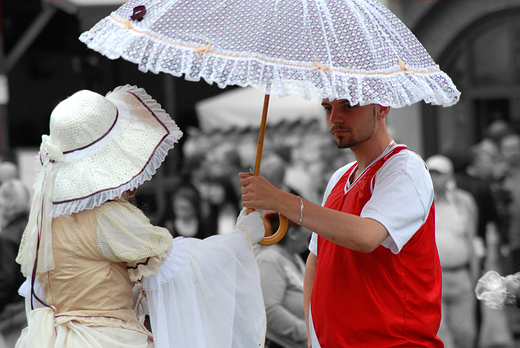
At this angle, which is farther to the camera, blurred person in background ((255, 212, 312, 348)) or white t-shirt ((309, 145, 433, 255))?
blurred person in background ((255, 212, 312, 348))

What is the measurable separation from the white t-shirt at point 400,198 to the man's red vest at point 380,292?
0.04 m

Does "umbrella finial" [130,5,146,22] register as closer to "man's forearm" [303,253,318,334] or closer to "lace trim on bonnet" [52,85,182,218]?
"lace trim on bonnet" [52,85,182,218]

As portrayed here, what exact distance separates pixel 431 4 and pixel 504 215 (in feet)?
13.8

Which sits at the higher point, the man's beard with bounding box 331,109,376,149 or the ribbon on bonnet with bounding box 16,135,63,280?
the man's beard with bounding box 331,109,376,149

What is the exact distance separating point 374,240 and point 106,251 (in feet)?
3.38

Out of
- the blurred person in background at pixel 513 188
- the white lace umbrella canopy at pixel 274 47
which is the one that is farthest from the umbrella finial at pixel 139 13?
the blurred person in background at pixel 513 188

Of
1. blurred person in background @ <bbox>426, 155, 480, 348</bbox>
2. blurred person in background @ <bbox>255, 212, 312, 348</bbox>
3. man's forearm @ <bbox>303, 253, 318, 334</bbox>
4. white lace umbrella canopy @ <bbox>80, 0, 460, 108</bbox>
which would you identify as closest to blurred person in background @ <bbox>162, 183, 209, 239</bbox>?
blurred person in background @ <bbox>426, 155, 480, 348</bbox>

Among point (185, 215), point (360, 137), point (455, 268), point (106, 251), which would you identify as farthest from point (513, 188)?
point (106, 251)

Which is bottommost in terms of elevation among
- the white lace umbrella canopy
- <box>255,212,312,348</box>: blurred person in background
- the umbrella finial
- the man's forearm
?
<box>255,212,312,348</box>: blurred person in background

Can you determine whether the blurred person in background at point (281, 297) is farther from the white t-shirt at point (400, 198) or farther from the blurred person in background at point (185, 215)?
the blurred person in background at point (185, 215)

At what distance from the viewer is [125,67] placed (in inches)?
396

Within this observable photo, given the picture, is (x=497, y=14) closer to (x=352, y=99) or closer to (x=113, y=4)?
(x=113, y=4)

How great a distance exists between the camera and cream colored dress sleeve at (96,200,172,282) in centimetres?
240

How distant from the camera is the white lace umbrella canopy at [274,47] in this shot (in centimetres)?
205
